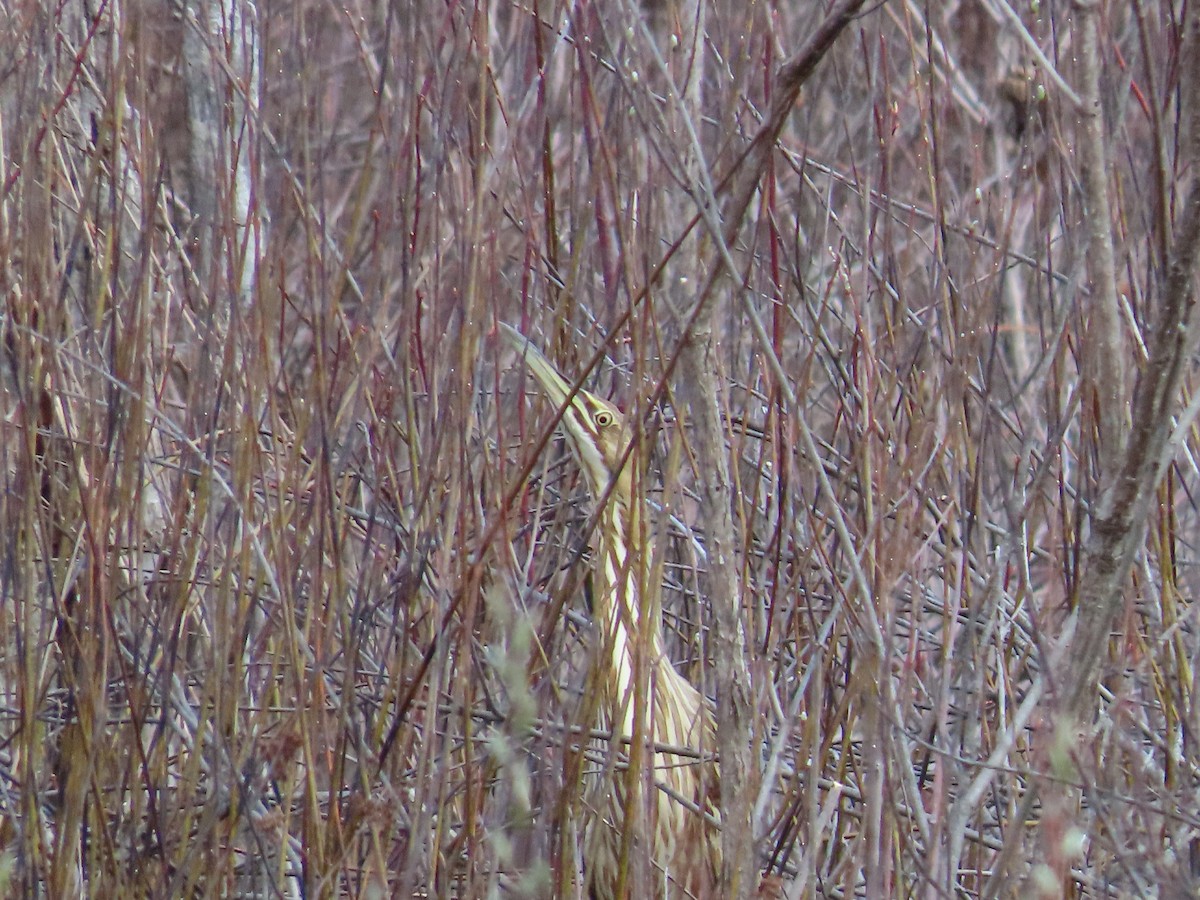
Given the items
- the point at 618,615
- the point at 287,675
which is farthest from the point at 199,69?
the point at 618,615

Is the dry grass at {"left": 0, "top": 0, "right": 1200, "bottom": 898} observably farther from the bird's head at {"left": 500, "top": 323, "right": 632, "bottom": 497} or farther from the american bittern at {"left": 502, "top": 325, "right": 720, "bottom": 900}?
the bird's head at {"left": 500, "top": 323, "right": 632, "bottom": 497}

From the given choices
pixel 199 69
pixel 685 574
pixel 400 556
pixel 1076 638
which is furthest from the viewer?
pixel 199 69

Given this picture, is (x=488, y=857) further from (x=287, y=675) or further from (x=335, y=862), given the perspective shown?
(x=287, y=675)

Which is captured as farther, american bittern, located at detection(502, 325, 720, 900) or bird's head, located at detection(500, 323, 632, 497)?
bird's head, located at detection(500, 323, 632, 497)

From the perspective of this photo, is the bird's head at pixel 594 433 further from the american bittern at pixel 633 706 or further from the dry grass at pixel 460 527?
the dry grass at pixel 460 527

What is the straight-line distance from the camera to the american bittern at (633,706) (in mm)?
1567

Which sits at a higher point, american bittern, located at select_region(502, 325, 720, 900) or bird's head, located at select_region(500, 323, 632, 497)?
bird's head, located at select_region(500, 323, 632, 497)

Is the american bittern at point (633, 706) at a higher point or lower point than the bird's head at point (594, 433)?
lower

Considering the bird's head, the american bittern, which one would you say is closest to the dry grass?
the american bittern

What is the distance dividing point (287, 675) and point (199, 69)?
1.45m

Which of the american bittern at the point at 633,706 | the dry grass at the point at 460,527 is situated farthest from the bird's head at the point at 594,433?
the dry grass at the point at 460,527

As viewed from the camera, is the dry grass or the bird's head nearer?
the dry grass

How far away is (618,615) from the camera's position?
1576 millimetres

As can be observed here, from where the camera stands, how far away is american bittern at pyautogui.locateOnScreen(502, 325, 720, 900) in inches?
A: 61.7
